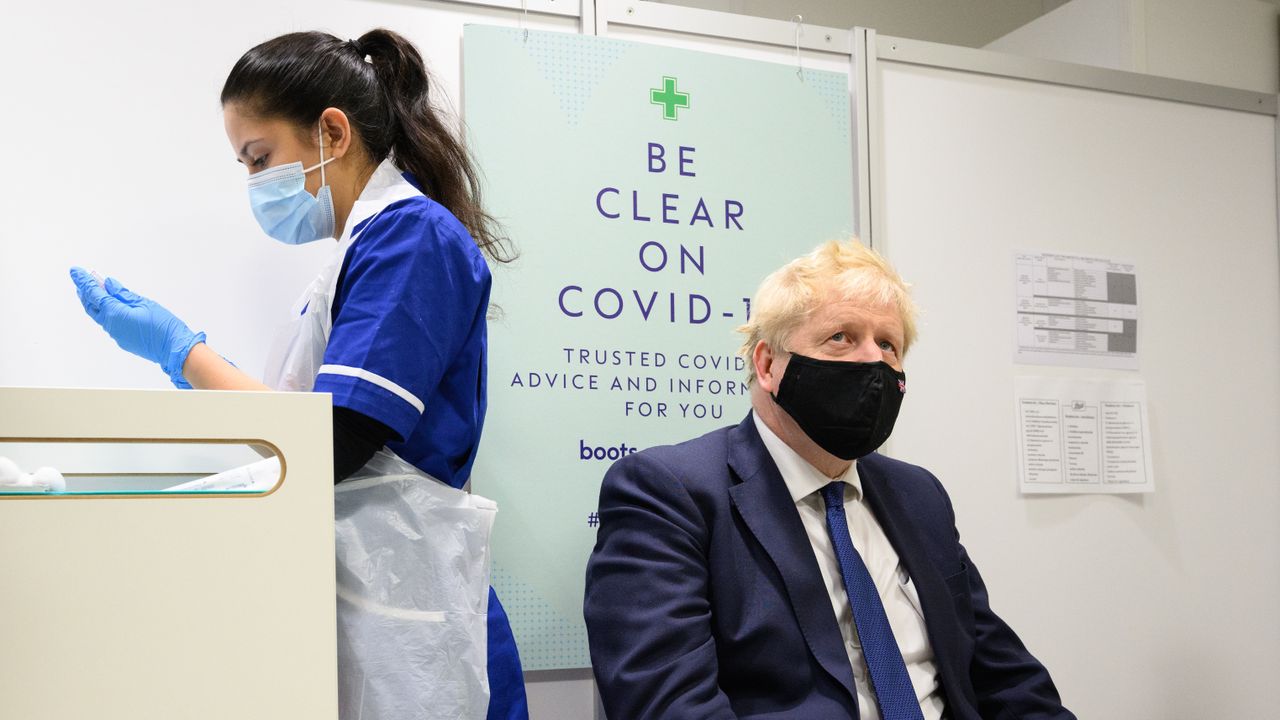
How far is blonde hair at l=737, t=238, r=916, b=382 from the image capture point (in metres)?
1.86

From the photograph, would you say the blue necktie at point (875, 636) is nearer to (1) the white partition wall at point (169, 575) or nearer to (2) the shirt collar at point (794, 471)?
(2) the shirt collar at point (794, 471)

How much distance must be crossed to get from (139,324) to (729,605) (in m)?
0.95

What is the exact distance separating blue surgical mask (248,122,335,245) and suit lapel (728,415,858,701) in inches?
29.6

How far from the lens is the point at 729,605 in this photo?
1.73 metres

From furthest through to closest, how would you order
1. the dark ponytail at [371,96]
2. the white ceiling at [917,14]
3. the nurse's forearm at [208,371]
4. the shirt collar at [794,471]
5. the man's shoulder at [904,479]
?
the white ceiling at [917,14], the man's shoulder at [904,479], the shirt collar at [794,471], the dark ponytail at [371,96], the nurse's forearm at [208,371]

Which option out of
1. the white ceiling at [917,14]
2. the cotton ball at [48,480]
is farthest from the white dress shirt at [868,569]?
the white ceiling at [917,14]

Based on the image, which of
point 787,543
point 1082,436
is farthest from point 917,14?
point 787,543

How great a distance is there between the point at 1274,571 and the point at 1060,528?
0.68 meters

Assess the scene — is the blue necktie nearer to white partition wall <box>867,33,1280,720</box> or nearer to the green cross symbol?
white partition wall <box>867,33,1280,720</box>

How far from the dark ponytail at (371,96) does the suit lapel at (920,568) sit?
0.79m

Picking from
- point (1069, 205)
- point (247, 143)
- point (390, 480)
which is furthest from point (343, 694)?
point (1069, 205)

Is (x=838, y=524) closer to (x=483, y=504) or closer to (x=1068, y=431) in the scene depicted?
(x=483, y=504)

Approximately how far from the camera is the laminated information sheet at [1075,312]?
2.56 meters

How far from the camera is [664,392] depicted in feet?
7.26
